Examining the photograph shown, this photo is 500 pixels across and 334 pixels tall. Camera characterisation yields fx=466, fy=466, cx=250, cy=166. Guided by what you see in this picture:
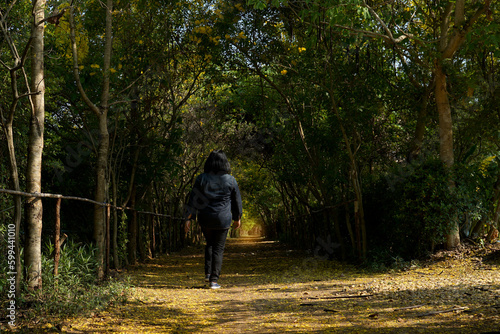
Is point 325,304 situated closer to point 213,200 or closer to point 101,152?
point 213,200

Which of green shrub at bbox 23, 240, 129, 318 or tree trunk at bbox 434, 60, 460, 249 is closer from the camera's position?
green shrub at bbox 23, 240, 129, 318

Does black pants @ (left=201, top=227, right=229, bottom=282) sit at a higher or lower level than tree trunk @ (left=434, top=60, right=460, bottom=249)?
lower

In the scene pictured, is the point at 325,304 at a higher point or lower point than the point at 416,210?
lower

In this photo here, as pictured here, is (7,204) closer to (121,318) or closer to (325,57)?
(121,318)

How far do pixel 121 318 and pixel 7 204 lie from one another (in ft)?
11.5

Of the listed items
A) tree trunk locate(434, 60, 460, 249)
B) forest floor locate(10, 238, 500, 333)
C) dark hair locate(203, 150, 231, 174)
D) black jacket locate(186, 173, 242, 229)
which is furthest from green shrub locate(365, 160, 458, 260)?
dark hair locate(203, 150, 231, 174)

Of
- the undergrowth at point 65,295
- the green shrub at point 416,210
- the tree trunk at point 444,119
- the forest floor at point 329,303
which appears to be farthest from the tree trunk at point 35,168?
the tree trunk at point 444,119

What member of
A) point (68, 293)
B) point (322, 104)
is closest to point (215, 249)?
point (68, 293)

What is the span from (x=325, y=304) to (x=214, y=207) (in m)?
2.50

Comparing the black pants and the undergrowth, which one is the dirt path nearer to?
the undergrowth

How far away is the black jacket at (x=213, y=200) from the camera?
711cm

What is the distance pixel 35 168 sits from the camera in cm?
497

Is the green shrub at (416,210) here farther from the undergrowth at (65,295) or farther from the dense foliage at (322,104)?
the undergrowth at (65,295)

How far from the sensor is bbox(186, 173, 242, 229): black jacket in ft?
23.3
